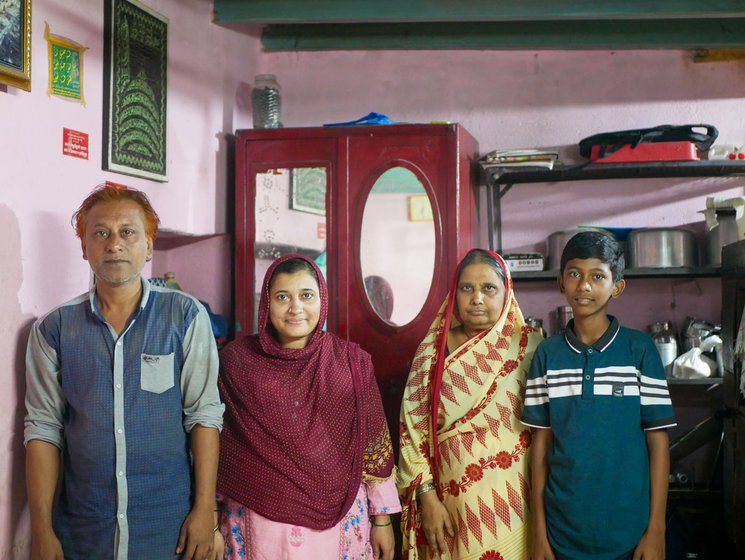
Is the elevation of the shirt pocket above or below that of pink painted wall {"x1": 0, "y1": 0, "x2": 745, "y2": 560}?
below

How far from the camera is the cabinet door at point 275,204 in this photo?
328cm

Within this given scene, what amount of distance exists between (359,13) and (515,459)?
6.96 feet

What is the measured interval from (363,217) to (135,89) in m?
1.09

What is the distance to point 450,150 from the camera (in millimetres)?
3203

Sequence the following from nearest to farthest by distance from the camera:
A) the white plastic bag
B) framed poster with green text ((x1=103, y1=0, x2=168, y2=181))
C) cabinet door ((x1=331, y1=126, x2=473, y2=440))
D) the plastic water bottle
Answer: framed poster with green text ((x1=103, y1=0, x2=168, y2=181)) < the white plastic bag < cabinet door ((x1=331, y1=126, x2=473, y2=440)) < the plastic water bottle

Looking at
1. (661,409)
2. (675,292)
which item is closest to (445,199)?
(675,292)

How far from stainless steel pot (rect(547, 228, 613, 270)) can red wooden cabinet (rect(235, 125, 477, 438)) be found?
1.35 feet

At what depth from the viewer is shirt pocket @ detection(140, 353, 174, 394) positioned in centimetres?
200

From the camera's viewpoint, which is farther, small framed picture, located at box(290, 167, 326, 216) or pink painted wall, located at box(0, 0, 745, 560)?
small framed picture, located at box(290, 167, 326, 216)

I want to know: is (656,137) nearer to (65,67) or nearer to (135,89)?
(135,89)

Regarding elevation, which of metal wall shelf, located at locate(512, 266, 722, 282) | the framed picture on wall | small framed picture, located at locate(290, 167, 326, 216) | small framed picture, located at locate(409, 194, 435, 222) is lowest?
metal wall shelf, located at locate(512, 266, 722, 282)

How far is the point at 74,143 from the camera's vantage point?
236 cm

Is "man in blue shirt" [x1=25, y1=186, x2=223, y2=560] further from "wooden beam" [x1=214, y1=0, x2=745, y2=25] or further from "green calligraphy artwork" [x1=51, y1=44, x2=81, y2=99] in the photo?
"wooden beam" [x1=214, y1=0, x2=745, y2=25]

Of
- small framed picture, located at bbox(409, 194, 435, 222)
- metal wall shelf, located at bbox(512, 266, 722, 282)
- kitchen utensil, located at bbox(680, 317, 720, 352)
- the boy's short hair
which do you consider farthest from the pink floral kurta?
kitchen utensil, located at bbox(680, 317, 720, 352)
